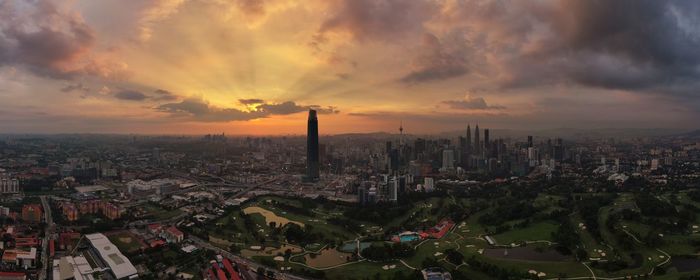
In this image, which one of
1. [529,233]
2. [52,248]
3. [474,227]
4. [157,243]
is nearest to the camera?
[52,248]

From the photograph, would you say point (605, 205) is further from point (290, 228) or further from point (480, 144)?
point (480, 144)

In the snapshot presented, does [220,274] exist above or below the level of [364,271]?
above

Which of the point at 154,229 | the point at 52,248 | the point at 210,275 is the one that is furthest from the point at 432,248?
the point at 52,248

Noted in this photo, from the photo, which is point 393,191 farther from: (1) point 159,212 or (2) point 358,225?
(1) point 159,212

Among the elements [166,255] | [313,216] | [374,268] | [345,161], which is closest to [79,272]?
[166,255]

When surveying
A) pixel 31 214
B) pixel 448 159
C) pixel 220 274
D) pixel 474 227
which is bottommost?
pixel 220 274

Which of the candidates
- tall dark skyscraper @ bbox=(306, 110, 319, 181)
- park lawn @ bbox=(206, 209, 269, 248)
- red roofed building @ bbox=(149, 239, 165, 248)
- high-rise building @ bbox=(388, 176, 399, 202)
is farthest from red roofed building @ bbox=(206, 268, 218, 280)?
tall dark skyscraper @ bbox=(306, 110, 319, 181)
